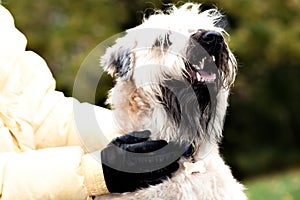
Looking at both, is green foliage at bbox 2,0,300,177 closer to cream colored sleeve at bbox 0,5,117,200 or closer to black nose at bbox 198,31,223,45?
cream colored sleeve at bbox 0,5,117,200

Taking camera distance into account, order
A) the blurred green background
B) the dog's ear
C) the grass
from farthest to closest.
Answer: the blurred green background → the grass → the dog's ear

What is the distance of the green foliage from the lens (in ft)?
36.7

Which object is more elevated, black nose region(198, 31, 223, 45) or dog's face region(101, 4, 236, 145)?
black nose region(198, 31, 223, 45)

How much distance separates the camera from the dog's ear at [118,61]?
2.86m

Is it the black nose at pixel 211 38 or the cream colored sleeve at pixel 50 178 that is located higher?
the black nose at pixel 211 38

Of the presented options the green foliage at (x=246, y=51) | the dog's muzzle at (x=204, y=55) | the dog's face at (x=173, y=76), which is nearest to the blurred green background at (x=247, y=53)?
the green foliage at (x=246, y=51)

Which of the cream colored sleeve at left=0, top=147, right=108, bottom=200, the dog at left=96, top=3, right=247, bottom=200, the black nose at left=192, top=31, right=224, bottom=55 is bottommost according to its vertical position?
the cream colored sleeve at left=0, top=147, right=108, bottom=200

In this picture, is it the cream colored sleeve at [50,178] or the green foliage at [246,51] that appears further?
the green foliage at [246,51]

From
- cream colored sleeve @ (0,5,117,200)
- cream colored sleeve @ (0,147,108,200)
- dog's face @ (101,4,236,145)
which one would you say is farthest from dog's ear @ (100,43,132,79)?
cream colored sleeve @ (0,147,108,200)

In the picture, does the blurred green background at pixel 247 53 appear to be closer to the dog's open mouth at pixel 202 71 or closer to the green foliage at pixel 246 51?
the green foliage at pixel 246 51

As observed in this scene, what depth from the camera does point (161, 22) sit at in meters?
2.89

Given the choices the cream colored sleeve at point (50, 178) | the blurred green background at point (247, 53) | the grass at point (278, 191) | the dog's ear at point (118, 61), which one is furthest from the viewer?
the blurred green background at point (247, 53)

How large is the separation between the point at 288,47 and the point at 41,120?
9335 millimetres

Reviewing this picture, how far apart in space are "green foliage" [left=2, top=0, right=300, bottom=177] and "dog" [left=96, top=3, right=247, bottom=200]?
21.4 ft
